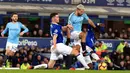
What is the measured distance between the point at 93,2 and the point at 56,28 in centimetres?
1597

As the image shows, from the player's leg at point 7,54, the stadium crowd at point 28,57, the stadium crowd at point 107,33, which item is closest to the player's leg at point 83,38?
the player's leg at point 7,54

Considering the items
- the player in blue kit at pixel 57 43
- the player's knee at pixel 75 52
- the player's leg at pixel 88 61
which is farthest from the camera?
the player's leg at pixel 88 61

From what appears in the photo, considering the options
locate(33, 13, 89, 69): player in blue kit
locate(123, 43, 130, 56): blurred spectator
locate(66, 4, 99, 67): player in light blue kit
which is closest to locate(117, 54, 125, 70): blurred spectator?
locate(123, 43, 130, 56): blurred spectator

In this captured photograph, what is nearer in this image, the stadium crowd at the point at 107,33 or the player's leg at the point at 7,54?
the player's leg at the point at 7,54

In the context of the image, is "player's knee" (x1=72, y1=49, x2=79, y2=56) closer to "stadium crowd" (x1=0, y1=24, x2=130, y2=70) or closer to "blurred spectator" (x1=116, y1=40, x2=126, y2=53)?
"stadium crowd" (x1=0, y1=24, x2=130, y2=70)

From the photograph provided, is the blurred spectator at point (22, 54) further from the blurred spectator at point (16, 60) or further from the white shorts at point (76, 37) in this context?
the white shorts at point (76, 37)

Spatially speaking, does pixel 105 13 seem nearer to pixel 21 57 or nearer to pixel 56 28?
pixel 21 57

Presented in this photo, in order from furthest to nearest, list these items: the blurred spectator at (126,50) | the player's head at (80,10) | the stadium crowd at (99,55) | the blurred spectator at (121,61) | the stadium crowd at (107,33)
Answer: the stadium crowd at (107,33) < the blurred spectator at (126,50) < the blurred spectator at (121,61) < the stadium crowd at (99,55) < the player's head at (80,10)

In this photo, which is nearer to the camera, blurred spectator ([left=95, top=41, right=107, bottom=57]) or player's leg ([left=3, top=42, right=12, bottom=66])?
player's leg ([left=3, top=42, right=12, bottom=66])

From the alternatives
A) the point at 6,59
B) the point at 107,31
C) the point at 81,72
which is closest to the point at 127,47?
the point at 107,31

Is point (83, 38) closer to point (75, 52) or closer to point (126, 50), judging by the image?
point (75, 52)

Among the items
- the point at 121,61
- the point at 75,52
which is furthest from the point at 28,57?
the point at 75,52

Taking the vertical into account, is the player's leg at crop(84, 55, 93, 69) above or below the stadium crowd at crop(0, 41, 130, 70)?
above

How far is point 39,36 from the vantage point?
2653cm
